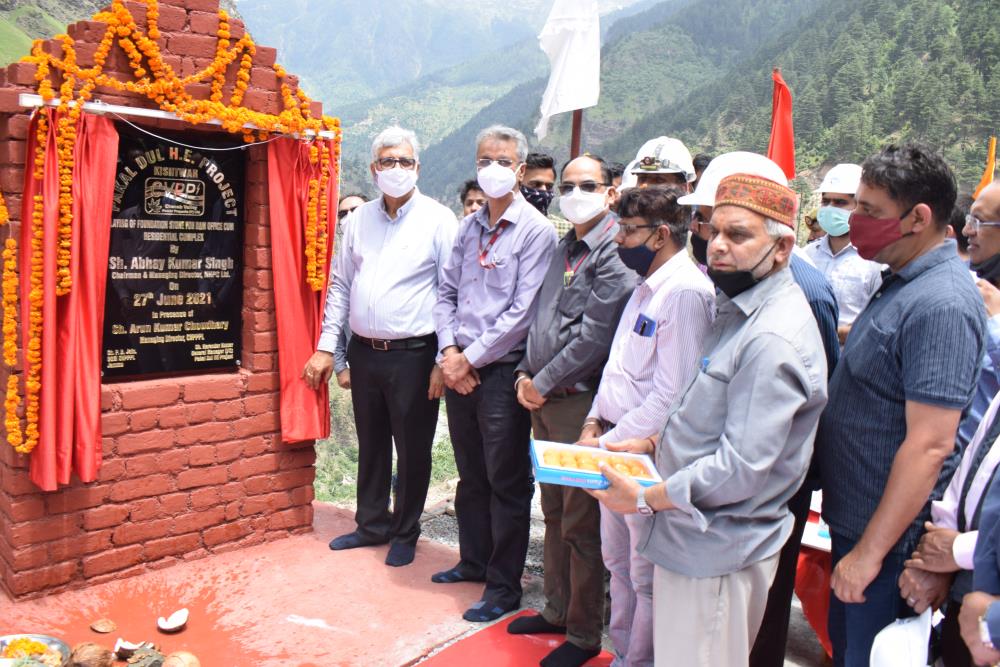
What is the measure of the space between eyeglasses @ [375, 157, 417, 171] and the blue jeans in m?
2.72

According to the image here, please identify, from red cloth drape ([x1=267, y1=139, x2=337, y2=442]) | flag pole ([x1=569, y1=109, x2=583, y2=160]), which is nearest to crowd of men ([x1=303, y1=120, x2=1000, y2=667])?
red cloth drape ([x1=267, y1=139, x2=337, y2=442])

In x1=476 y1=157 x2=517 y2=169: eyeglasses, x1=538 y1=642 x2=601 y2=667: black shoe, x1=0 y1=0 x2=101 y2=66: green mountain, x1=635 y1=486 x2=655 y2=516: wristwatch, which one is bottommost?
x1=538 y1=642 x2=601 y2=667: black shoe

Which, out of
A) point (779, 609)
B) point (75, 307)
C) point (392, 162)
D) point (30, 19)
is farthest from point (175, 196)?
point (30, 19)

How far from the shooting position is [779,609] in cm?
307

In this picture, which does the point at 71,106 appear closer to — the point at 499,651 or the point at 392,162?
the point at 392,162

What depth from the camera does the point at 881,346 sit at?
2.26 metres

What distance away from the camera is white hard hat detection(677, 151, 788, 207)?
230 cm

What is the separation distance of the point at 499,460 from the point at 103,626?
72.8 inches

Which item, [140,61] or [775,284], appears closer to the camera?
[775,284]

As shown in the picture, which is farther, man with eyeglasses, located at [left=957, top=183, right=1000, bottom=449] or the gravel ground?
the gravel ground

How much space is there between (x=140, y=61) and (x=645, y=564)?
3105mm

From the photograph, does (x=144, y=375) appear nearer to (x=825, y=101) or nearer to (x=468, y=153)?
(x=825, y=101)

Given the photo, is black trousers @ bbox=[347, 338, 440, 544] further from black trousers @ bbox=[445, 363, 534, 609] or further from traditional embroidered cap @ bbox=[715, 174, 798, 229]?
traditional embroidered cap @ bbox=[715, 174, 798, 229]

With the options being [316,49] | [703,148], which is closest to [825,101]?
[703,148]
